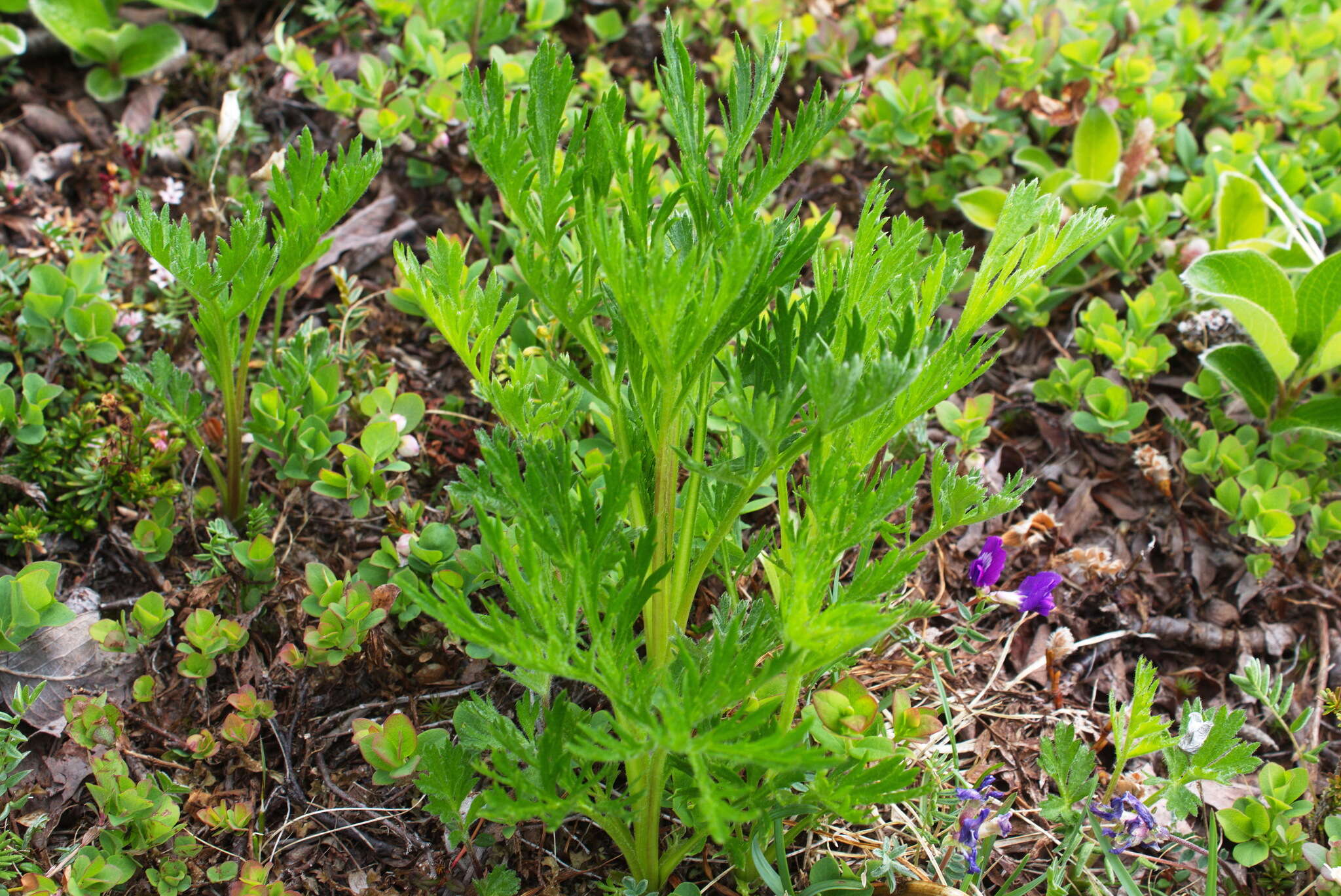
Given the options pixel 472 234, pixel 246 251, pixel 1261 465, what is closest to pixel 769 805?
pixel 246 251

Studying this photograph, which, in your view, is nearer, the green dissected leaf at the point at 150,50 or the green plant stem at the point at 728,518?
the green plant stem at the point at 728,518

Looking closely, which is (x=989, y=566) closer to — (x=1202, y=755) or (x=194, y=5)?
(x=1202, y=755)

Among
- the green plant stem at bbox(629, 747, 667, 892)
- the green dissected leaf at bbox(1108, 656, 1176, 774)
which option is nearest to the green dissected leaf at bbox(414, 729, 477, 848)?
the green plant stem at bbox(629, 747, 667, 892)

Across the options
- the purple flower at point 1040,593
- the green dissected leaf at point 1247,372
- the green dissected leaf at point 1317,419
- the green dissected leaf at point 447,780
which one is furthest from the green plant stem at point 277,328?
the green dissected leaf at point 1317,419

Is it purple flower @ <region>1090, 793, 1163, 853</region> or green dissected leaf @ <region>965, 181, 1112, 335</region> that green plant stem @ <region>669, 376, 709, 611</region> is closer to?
green dissected leaf @ <region>965, 181, 1112, 335</region>

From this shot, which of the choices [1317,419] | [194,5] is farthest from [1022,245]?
[194,5]

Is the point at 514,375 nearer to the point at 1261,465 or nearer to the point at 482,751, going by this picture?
the point at 482,751

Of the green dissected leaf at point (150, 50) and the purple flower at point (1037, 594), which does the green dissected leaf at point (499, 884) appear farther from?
the green dissected leaf at point (150, 50)
